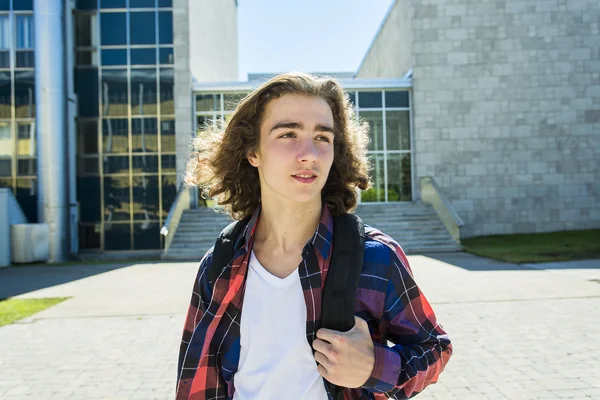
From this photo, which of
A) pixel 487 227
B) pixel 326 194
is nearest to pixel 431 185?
pixel 487 227

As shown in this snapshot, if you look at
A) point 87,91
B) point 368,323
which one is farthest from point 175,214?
point 368,323

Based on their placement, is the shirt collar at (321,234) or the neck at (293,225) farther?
the neck at (293,225)

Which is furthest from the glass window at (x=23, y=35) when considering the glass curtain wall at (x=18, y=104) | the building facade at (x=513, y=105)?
the building facade at (x=513, y=105)

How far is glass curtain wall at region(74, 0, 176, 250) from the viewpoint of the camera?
21.0 metres

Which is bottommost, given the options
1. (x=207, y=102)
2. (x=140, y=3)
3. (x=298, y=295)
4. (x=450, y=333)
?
(x=450, y=333)

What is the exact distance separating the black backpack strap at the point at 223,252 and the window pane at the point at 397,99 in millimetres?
20659

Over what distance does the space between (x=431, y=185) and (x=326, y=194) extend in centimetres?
1842

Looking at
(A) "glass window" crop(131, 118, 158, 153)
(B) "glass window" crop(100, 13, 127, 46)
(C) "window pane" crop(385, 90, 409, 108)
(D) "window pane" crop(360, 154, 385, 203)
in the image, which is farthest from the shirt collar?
(B) "glass window" crop(100, 13, 127, 46)

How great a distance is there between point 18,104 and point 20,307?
46.9 feet

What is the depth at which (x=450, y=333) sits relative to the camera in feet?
20.0

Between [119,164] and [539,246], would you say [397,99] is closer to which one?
[539,246]

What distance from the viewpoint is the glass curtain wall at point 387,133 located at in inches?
852

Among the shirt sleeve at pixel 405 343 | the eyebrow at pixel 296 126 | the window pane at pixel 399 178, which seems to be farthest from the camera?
the window pane at pixel 399 178

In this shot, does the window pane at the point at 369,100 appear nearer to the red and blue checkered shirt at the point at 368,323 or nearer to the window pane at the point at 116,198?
the window pane at the point at 116,198
